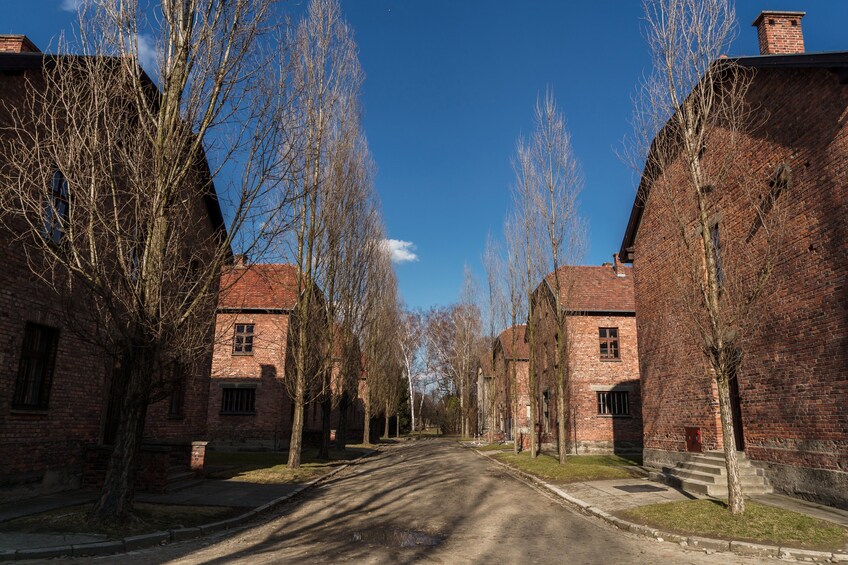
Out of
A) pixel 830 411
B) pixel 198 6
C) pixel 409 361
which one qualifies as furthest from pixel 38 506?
pixel 409 361

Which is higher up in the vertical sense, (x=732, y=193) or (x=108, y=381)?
(x=732, y=193)

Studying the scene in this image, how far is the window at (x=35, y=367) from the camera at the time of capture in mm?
10148

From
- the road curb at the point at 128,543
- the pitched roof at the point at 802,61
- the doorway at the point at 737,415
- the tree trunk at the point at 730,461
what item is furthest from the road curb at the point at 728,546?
the pitched roof at the point at 802,61

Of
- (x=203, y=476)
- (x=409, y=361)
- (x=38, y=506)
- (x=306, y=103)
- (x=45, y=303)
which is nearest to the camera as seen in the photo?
(x=38, y=506)

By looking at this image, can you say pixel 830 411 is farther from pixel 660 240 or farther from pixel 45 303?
pixel 45 303

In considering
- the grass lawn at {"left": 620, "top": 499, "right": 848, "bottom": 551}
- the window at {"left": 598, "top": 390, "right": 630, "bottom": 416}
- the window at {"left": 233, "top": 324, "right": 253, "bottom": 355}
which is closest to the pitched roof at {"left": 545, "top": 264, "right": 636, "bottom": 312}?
the window at {"left": 598, "top": 390, "right": 630, "bottom": 416}

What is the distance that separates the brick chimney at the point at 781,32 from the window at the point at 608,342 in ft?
51.2

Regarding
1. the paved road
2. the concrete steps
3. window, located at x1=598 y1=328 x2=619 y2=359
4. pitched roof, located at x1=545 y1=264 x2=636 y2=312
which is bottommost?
the paved road

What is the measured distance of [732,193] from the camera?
13.0 m

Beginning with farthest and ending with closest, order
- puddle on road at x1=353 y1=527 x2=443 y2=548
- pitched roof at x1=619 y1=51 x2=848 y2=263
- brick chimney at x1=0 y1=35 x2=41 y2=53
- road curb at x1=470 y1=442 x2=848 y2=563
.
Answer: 1. brick chimney at x1=0 y1=35 x2=41 y2=53
2. pitched roof at x1=619 y1=51 x2=848 y2=263
3. puddle on road at x1=353 y1=527 x2=443 y2=548
4. road curb at x1=470 y1=442 x2=848 y2=563

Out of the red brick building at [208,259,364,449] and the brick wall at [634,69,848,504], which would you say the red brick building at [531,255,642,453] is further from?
the brick wall at [634,69,848,504]

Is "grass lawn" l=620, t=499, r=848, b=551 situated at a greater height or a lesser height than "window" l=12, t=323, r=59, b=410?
lesser

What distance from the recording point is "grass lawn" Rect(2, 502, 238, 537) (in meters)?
7.36

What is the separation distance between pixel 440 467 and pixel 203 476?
8.05 meters
